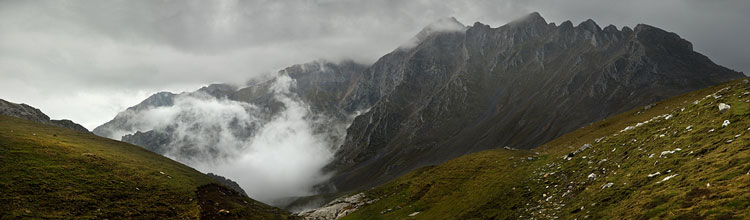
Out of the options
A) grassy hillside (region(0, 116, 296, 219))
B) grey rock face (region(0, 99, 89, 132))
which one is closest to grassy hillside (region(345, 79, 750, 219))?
grassy hillside (region(0, 116, 296, 219))

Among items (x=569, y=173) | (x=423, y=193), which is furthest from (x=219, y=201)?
(x=569, y=173)

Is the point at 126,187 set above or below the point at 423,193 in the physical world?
above

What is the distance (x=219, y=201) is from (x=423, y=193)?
131 feet

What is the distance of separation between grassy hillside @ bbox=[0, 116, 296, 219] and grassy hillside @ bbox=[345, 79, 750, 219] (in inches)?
1434

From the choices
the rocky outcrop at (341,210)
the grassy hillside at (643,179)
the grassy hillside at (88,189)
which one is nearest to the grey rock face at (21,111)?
the grassy hillside at (88,189)

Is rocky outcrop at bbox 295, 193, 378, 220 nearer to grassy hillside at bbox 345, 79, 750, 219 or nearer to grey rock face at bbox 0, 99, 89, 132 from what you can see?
grassy hillside at bbox 345, 79, 750, 219

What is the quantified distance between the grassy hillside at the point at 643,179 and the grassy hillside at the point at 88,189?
36.4 m

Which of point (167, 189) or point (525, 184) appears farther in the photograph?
point (167, 189)

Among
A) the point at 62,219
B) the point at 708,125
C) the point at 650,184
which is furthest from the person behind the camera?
the point at 62,219

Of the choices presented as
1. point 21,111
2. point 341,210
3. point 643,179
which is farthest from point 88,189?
point 21,111

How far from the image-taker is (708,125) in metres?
28.7

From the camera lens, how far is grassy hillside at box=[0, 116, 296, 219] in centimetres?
3388

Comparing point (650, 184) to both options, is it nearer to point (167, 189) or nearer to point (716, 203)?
point (716, 203)

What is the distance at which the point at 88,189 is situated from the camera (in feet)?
135
